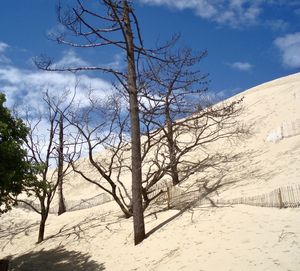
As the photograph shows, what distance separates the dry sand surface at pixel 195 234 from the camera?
30.7ft

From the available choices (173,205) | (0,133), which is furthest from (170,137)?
(0,133)

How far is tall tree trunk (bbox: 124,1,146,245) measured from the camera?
1322 cm

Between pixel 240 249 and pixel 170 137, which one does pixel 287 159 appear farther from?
pixel 240 249

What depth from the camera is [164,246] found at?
11797mm

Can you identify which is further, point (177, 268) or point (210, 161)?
point (210, 161)

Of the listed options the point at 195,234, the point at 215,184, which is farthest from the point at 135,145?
the point at 215,184

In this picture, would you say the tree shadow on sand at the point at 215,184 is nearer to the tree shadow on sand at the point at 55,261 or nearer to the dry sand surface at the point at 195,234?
the dry sand surface at the point at 195,234

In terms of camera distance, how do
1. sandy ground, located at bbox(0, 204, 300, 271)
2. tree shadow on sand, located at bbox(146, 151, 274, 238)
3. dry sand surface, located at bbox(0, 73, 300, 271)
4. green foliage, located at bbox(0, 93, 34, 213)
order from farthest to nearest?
tree shadow on sand, located at bbox(146, 151, 274, 238) < green foliage, located at bbox(0, 93, 34, 213) < dry sand surface, located at bbox(0, 73, 300, 271) < sandy ground, located at bbox(0, 204, 300, 271)

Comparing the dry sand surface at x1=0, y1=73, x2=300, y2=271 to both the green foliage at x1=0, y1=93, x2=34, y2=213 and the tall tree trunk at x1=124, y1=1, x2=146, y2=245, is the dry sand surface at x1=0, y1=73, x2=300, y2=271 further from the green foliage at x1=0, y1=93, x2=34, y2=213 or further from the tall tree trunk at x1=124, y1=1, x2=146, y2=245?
the green foliage at x1=0, y1=93, x2=34, y2=213

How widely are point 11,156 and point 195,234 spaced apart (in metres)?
6.21

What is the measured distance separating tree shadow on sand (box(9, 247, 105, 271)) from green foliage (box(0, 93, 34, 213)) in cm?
312

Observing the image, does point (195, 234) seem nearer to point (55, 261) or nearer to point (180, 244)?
point (180, 244)

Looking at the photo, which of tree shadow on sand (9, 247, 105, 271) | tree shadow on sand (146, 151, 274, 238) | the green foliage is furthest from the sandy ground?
the green foliage

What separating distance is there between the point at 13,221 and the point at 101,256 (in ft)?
40.8
